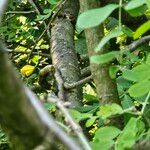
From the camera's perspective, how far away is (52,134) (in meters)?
0.29

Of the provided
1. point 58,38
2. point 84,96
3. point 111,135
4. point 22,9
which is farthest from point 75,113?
point 22,9

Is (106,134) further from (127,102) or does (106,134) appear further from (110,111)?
(127,102)

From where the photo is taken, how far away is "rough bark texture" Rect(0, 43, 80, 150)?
252mm

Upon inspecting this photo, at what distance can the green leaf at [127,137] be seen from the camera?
0.66 m

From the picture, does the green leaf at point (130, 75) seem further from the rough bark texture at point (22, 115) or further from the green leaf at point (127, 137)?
the rough bark texture at point (22, 115)

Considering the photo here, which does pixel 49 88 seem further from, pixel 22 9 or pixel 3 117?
pixel 3 117

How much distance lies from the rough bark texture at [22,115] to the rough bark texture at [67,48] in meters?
0.85

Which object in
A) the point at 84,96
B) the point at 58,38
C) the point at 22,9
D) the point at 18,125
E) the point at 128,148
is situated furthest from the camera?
the point at 22,9

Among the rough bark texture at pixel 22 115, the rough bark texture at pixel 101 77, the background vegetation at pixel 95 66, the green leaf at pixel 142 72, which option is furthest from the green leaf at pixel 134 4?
the rough bark texture at pixel 22 115

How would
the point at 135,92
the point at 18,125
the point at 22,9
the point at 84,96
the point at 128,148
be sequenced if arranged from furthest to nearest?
the point at 22,9 → the point at 84,96 → the point at 135,92 → the point at 128,148 → the point at 18,125

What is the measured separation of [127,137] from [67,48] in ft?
2.30

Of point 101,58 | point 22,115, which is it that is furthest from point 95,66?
point 22,115

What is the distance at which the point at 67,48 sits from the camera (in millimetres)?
1348

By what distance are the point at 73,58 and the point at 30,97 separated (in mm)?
1051
